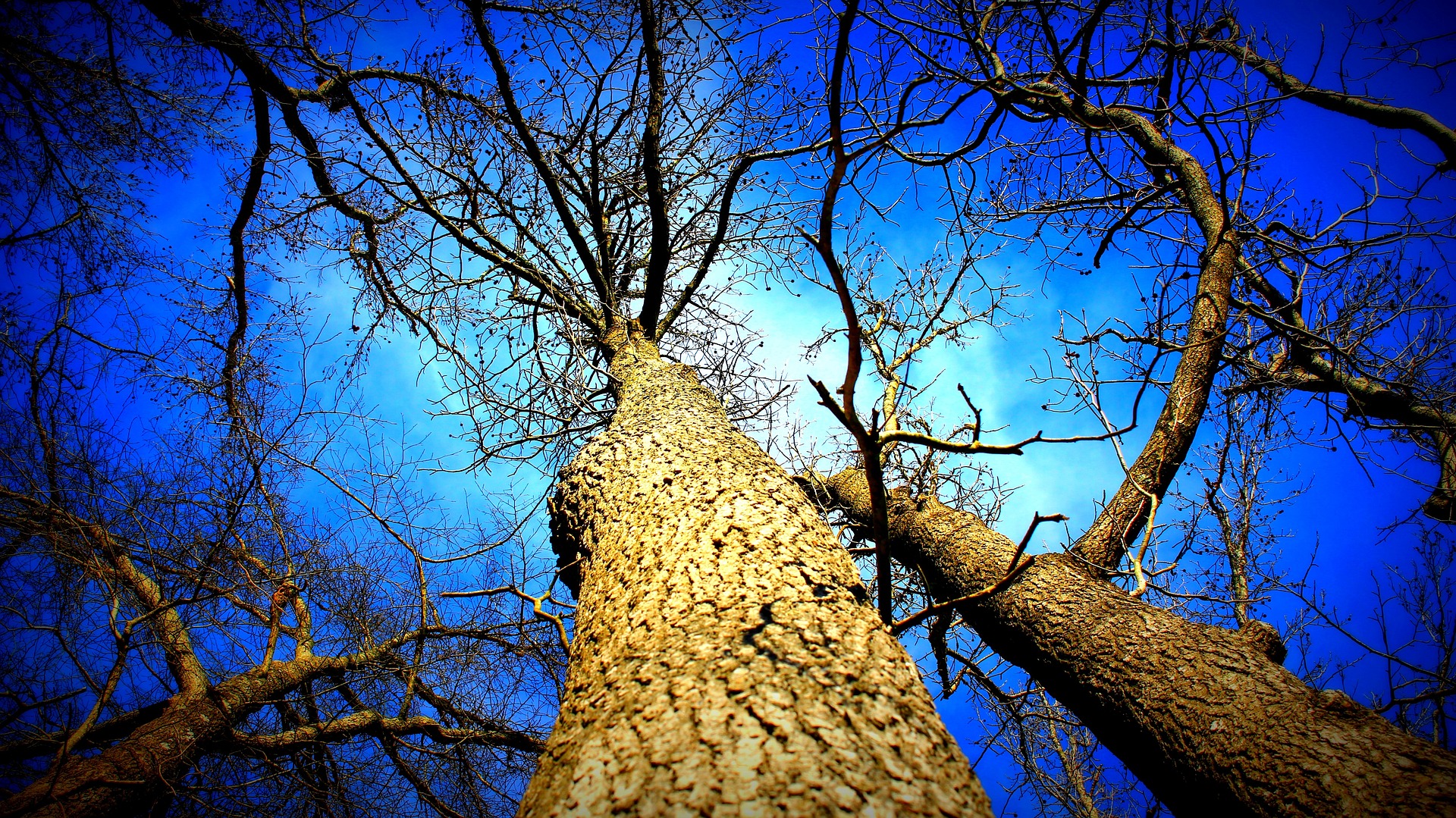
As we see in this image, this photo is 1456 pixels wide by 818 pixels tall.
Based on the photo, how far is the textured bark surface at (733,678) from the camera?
0.74 m

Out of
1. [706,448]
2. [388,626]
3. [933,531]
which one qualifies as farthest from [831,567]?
[388,626]

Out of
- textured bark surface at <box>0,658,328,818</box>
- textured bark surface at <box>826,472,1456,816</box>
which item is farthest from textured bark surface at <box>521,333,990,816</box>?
textured bark surface at <box>0,658,328,818</box>

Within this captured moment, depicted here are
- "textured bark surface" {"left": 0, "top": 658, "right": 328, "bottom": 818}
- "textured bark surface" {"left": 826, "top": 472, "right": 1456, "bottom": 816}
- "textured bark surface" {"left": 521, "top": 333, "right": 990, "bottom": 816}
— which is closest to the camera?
"textured bark surface" {"left": 521, "top": 333, "right": 990, "bottom": 816}

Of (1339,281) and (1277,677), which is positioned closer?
(1277,677)

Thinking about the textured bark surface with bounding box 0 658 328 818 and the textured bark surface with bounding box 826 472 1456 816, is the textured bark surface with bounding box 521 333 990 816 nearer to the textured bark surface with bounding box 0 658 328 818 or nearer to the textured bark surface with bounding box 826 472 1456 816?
the textured bark surface with bounding box 826 472 1456 816

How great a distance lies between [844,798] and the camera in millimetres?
703

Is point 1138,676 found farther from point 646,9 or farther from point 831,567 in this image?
point 646,9

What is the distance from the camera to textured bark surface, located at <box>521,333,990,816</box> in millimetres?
741

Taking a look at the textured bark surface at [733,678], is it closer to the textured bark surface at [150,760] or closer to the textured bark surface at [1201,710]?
the textured bark surface at [1201,710]

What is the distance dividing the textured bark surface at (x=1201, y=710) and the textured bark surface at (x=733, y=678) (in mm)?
841

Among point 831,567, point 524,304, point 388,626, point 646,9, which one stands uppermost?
point 524,304

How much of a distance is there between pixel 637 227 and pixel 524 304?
3.68 feet

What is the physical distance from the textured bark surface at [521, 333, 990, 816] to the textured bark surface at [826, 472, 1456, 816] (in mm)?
841

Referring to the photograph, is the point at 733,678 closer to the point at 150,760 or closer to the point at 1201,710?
the point at 1201,710
